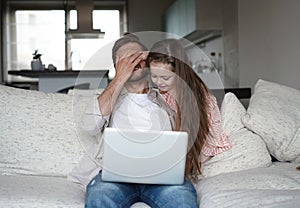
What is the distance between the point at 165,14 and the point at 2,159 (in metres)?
6.12

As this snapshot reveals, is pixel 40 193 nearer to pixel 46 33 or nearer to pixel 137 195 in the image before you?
pixel 137 195

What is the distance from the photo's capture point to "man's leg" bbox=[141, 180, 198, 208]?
1571mm

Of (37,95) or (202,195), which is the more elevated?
(37,95)

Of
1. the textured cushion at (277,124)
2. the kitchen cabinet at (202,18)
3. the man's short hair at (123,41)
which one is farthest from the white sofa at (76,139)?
the kitchen cabinet at (202,18)

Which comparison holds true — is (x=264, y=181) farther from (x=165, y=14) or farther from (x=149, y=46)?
(x=165, y=14)

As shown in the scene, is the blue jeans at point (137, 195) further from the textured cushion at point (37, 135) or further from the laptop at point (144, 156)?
the textured cushion at point (37, 135)

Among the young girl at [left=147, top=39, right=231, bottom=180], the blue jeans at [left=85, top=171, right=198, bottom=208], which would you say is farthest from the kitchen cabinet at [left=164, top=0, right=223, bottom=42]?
the blue jeans at [left=85, top=171, right=198, bottom=208]

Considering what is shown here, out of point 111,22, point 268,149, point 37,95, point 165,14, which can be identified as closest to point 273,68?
point 268,149

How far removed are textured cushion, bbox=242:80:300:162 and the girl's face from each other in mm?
510

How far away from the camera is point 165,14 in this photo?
791 centimetres

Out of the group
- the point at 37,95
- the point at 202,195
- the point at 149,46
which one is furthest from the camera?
the point at 37,95

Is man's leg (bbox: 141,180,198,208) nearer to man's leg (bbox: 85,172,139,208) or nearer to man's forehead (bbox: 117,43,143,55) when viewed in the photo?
man's leg (bbox: 85,172,139,208)

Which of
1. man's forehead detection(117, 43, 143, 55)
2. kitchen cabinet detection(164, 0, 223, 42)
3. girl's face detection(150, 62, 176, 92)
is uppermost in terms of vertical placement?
kitchen cabinet detection(164, 0, 223, 42)

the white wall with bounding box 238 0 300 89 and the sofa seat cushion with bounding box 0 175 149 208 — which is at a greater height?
the white wall with bounding box 238 0 300 89
